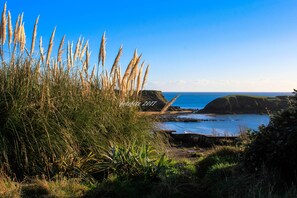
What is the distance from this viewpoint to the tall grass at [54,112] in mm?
4715

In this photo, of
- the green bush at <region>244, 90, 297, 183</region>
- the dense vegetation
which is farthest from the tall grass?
the green bush at <region>244, 90, 297, 183</region>

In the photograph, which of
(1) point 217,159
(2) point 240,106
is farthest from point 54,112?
(2) point 240,106

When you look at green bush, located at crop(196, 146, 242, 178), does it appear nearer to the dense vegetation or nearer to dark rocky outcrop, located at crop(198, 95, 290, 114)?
the dense vegetation

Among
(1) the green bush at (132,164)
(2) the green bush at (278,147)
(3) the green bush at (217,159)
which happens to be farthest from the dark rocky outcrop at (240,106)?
(2) the green bush at (278,147)

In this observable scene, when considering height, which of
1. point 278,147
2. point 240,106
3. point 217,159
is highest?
point 278,147

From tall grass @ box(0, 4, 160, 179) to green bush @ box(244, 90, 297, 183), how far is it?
2208 millimetres

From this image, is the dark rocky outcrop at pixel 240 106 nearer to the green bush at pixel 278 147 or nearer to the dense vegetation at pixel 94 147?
the dense vegetation at pixel 94 147

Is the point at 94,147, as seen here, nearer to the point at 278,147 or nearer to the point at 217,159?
the point at 217,159

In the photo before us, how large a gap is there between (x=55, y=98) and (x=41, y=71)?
0.53 meters

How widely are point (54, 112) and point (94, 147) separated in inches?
30.3

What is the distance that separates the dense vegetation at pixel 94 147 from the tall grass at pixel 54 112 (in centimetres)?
1

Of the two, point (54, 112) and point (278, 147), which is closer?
point (278, 147)

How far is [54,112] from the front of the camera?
4.96 metres

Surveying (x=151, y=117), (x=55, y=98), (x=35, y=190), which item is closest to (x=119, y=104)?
(x=151, y=117)
